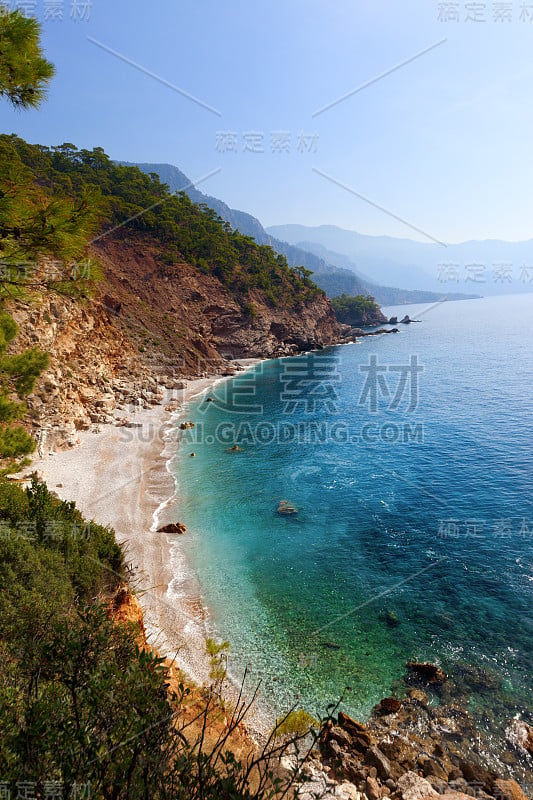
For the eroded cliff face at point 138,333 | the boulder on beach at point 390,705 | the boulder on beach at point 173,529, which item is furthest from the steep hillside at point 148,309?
the boulder on beach at point 390,705

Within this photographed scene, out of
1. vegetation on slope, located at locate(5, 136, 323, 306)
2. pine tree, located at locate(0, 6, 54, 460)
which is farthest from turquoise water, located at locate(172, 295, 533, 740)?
vegetation on slope, located at locate(5, 136, 323, 306)

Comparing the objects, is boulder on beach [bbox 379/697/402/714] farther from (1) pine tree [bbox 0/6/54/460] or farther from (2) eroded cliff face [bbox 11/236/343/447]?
(1) pine tree [bbox 0/6/54/460]

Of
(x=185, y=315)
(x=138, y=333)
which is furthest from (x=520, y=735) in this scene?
(x=185, y=315)

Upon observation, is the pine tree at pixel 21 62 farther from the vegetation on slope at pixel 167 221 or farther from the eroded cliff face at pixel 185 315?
the vegetation on slope at pixel 167 221

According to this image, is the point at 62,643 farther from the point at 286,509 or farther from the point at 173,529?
the point at 286,509

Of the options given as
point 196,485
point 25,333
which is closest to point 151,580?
point 196,485

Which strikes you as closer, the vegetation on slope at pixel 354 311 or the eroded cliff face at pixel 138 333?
the eroded cliff face at pixel 138 333
